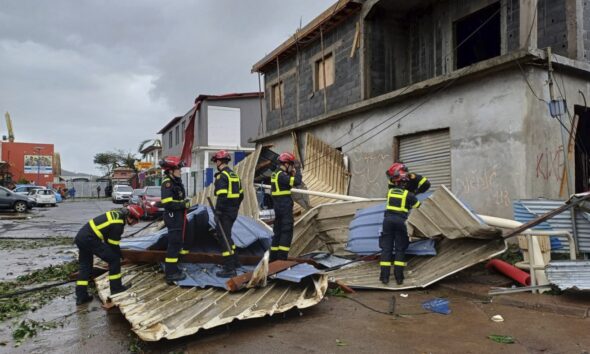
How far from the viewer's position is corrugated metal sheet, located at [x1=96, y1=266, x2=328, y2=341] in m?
3.83

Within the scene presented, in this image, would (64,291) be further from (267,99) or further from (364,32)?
(267,99)

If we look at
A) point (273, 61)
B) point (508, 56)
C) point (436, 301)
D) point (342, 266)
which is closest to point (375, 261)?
point (342, 266)

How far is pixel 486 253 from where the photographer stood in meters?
5.44

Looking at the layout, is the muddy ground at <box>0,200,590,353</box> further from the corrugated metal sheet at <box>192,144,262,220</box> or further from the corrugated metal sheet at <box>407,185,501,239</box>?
the corrugated metal sheet at <box>192,144,262,220</box>

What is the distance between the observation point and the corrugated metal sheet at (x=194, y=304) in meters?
3.83

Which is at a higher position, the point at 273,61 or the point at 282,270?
the point at 273,61

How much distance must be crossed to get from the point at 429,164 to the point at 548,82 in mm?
2877

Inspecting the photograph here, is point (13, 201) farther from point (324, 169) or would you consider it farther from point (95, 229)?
point (95, 229)

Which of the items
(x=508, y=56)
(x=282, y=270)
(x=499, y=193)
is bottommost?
(x=282, y=270)

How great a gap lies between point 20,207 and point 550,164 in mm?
24535

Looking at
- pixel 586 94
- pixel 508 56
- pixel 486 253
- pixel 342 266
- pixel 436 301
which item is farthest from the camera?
pixel 586 94

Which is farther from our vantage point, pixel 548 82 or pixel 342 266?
pixel 548 82

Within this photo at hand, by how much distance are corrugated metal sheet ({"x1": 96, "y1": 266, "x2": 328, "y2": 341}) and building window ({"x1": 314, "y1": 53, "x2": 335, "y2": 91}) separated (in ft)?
31.3

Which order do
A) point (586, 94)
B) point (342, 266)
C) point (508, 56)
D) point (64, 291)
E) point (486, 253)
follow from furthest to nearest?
point (586, 94)
point (508, 56)
point (342, 266)
point (64, 291)
point (486, 253)
